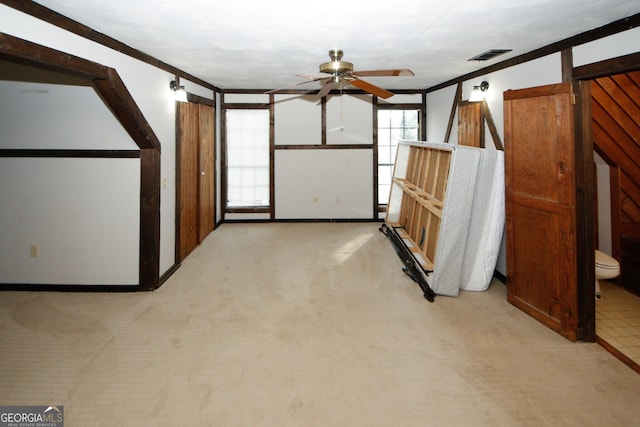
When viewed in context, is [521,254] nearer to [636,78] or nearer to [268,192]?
[636,78]

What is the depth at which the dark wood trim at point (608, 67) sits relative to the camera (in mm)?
2534

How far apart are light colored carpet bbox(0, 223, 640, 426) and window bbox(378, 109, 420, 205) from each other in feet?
11.0

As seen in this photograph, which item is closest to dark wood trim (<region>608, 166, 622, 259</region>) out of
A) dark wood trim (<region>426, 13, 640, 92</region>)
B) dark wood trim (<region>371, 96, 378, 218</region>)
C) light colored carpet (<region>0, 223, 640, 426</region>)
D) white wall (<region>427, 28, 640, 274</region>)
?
white wall (<region>427, 28, 640, 274</region>)

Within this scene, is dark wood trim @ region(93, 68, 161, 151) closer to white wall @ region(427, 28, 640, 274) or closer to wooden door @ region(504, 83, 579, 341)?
wooden door @ region(504, 83, 579, 341)

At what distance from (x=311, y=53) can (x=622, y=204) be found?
11.9 ft

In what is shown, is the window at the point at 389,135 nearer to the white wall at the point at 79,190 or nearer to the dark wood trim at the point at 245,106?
the dark wood trim at the point at 245,106

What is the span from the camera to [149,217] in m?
3.93

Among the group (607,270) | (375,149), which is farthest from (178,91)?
(607,270)

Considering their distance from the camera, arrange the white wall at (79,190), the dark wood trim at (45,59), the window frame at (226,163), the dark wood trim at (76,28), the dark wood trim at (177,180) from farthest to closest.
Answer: the window frame at (226,163), the dark wood trim at (177,180), the white wall at (79,190), the dark wood trim at (76,28), the dark wood trim at (45,59)

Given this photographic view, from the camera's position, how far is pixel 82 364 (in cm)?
256

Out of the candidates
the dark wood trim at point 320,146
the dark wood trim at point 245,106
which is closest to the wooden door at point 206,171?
the dark wood trim at point 245,106

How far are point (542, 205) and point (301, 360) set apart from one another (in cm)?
220

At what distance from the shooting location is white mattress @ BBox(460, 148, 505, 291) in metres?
3.69

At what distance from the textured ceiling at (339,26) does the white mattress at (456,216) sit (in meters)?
1.03
